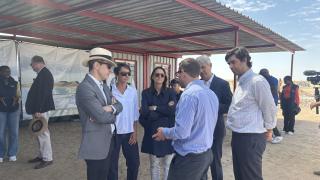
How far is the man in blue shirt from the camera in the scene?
2525 millimetres

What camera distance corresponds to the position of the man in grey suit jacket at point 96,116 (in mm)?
2699

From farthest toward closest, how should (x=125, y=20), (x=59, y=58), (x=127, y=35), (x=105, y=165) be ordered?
(x=59, y=58), (x=127, y=35), (x=125, y=20), (x=105, y=165)

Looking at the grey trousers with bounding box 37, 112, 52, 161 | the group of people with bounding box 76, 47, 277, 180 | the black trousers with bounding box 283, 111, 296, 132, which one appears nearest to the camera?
the group of people with bounding box 76, 47, 277, 180

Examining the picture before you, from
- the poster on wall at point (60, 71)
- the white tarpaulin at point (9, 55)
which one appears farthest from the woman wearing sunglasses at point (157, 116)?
Answer: the poster on wall at point (60, 71)

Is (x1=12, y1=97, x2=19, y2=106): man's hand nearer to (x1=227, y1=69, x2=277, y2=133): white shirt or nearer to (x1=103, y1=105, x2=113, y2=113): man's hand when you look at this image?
(x1=103, y1=105, x2=113, y2=113): man's hand

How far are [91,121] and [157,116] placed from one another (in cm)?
119

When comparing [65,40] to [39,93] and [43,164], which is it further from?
[43,164]

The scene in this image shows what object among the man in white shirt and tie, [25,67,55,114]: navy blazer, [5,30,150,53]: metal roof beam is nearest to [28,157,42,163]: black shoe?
[25,67,55,114]: navy blazer

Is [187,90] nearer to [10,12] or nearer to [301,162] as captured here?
[301,162]

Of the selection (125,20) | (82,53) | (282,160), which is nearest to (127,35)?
(125,20)

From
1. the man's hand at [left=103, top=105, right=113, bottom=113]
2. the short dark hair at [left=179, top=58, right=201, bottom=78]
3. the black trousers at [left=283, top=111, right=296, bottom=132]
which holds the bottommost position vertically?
the black trousers at [left=283, top=111, right=296, bottom=132]

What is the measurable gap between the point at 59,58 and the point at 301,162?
8.63 m

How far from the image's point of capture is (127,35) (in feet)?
30.0

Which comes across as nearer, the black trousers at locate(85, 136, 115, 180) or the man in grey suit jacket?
the man in grey suit jacket
